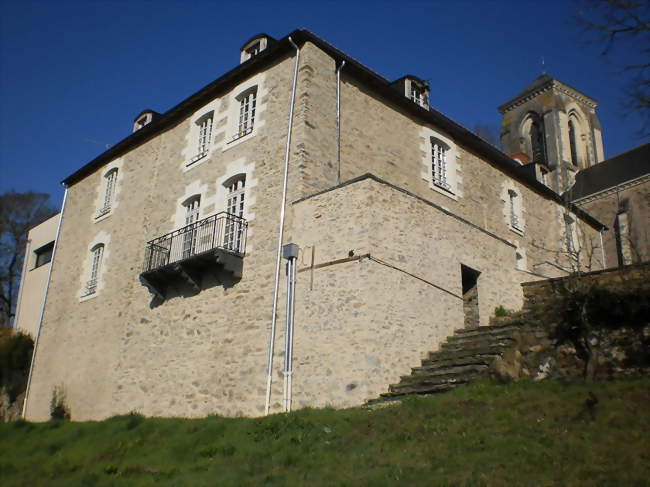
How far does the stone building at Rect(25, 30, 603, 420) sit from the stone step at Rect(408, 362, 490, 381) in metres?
0.25

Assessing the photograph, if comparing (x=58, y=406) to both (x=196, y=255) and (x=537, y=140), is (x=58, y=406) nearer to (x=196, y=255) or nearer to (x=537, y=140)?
(x=196, y=255)

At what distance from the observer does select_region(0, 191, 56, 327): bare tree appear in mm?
28172

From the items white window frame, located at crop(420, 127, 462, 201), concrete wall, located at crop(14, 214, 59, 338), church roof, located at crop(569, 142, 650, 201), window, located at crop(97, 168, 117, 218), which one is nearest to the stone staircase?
white window frame, located at crop(420, 127, 462, 201)

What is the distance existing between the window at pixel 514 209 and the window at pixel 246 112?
339 inches

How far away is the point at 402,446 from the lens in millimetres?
7562

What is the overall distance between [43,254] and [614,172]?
2573 centimetres

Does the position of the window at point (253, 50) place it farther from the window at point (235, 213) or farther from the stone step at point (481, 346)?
the stone step at point (481, 346)

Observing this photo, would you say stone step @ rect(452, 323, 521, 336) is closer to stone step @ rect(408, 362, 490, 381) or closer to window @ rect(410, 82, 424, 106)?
stone step @ rect(408, 362, 490, 381)

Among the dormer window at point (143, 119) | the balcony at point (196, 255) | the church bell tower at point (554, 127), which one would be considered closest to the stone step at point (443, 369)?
the balcony at point (196, 255)

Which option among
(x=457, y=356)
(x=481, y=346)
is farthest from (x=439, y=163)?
(x=457, y=356)

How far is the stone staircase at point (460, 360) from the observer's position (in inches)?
399

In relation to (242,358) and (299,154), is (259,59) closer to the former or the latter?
(299,154)

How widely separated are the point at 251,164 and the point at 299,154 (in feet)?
5.17

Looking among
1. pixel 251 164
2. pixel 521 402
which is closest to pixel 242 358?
pixel 251 164
